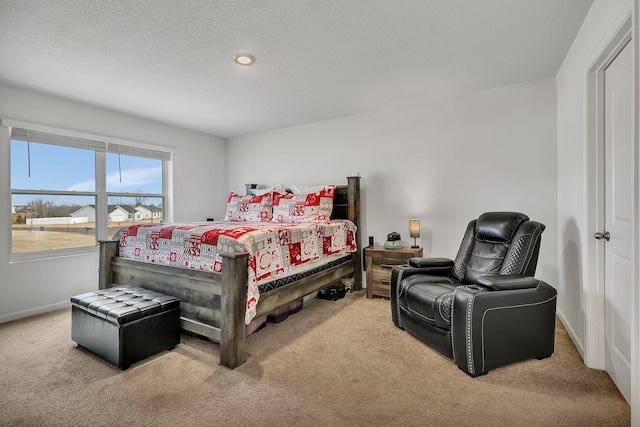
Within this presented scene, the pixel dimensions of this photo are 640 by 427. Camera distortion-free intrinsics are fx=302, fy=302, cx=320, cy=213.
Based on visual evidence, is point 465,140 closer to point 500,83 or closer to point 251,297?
point 500,83

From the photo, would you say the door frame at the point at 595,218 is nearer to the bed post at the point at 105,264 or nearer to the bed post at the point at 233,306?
the bed post at the point at 233,306

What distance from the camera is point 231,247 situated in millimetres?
2209

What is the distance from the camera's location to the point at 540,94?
3.16m

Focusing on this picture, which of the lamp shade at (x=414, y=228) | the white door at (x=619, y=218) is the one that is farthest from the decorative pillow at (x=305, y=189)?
the white door at (x=619, y=218)

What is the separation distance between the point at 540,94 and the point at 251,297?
3.50 m

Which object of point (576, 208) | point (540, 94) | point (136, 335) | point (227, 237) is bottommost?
point (136, 335)

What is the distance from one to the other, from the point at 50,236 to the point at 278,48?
11.0 ft

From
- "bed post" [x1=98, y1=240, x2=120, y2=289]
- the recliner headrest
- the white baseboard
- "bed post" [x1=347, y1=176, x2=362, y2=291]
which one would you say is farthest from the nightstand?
the white baseboard

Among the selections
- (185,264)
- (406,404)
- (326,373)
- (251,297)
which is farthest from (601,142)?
(185,264)

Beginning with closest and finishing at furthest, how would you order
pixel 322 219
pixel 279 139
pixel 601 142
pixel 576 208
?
pixel 601 142 < pixel 576 208 < pixel 322 219 < pixel 279 139

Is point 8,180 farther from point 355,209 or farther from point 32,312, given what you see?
point 355,209

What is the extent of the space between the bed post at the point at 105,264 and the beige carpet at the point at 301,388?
592 mm

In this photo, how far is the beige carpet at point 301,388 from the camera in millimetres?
1615

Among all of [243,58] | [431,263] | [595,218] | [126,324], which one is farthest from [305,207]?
[595,218]
